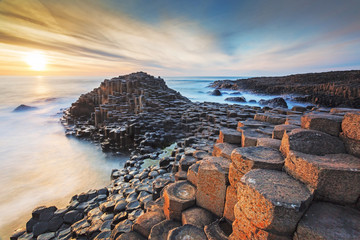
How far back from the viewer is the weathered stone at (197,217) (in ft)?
6.48

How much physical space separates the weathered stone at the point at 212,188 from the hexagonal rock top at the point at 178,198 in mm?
142

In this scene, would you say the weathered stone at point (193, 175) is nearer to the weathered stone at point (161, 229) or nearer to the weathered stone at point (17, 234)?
the weathered stone at point (161, 229)

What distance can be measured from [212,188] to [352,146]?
1494mm

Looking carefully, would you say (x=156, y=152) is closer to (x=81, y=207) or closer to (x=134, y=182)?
(x=134, y=182)

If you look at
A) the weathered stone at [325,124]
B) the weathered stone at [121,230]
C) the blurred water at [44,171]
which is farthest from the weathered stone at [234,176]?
the blurred water at [44,171]

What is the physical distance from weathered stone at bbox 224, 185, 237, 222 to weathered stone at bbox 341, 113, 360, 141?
125 cm

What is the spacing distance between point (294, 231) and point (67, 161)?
8.60m

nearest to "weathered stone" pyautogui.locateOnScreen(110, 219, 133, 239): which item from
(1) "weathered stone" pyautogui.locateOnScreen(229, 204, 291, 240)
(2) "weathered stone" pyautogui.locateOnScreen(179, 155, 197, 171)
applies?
(2) "weathered stone" pyautogui.locateOnScreen(179, 155, 197, 171)

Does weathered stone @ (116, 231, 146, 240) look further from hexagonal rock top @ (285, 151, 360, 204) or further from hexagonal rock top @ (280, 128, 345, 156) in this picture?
hexagonal rock top @ (280, 128, 345, 156)

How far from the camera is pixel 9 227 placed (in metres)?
4.07

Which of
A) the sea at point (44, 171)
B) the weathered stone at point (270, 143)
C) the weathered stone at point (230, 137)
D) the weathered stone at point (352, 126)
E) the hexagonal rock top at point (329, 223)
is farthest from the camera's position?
the sea at point (44, 171)

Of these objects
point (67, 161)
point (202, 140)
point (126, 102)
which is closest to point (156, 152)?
point (202, 140)

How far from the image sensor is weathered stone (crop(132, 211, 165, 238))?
7.04 feet

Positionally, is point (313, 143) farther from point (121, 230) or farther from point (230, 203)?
point (121, 230)
